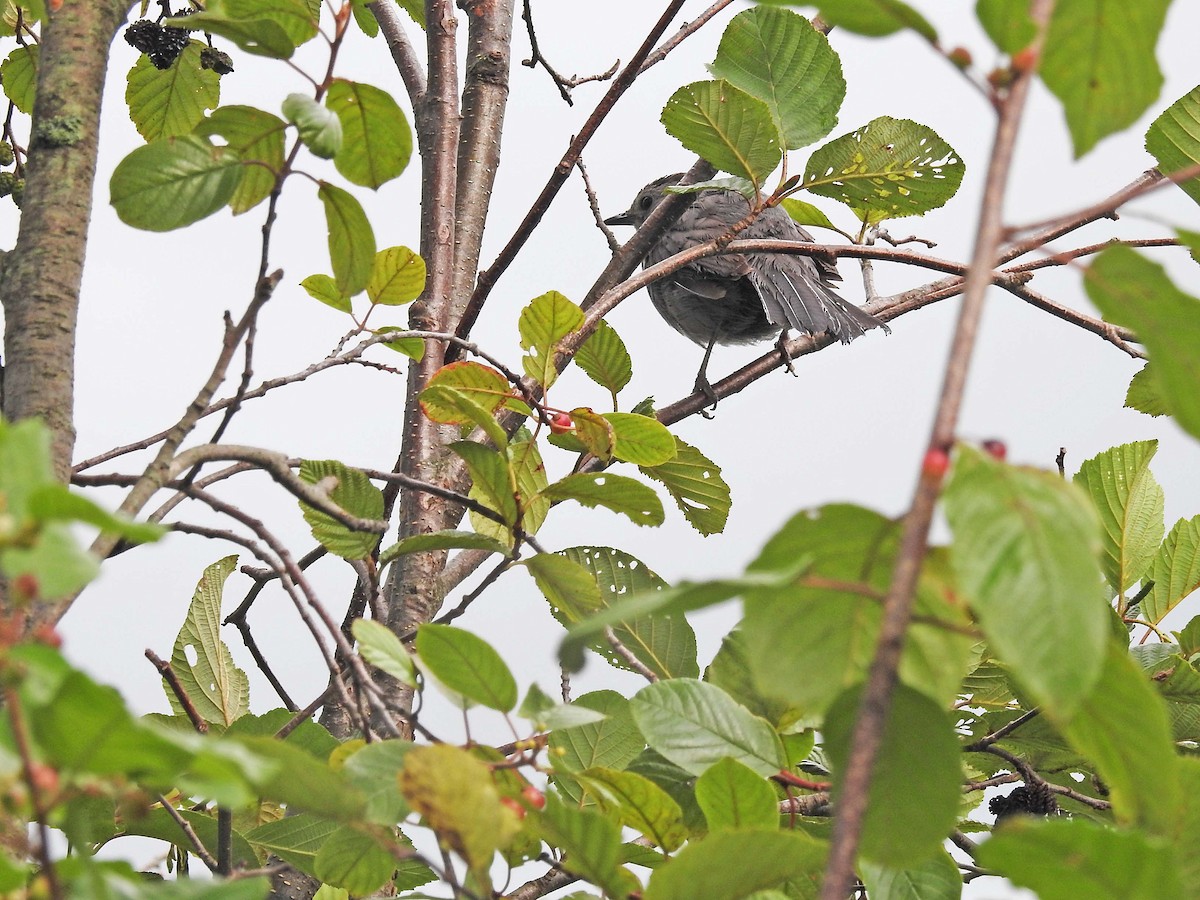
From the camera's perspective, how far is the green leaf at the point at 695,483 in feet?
6.48

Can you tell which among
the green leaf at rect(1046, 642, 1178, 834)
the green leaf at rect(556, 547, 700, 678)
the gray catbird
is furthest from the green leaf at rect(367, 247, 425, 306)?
the gray catbird

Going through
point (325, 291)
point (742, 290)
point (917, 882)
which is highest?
point (742, 290)

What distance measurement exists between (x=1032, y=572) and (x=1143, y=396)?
193 centimetres

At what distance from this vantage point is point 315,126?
100 centimetres

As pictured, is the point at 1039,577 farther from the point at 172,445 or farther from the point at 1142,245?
the point at 1142,245

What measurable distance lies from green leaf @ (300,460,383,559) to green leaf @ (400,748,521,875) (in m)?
0.63

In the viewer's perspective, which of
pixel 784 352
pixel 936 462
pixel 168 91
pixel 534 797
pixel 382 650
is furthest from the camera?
pixel 784 352

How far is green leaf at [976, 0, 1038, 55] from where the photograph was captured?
0.60 m

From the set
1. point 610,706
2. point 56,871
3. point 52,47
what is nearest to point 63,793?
point 56,871

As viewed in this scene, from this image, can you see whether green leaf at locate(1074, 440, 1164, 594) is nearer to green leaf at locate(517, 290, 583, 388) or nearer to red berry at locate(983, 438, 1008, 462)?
green leaf at locate(517, 290, 583, 388)

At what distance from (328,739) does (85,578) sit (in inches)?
34.5

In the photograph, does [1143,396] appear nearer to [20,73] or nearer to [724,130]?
[724,130]

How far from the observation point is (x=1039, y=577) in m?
0.53

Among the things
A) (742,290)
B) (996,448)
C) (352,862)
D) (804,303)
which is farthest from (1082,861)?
(742,290)
